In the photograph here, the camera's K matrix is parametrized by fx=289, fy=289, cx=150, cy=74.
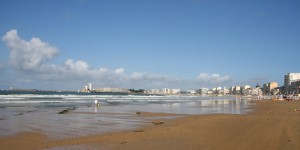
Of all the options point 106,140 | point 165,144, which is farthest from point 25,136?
point 165,144

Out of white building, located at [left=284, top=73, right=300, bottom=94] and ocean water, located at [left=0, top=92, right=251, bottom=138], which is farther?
white building, located at [left=284, top=73, right=300, bottom=94]

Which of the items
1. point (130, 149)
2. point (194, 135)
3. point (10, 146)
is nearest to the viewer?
point (130, 149)

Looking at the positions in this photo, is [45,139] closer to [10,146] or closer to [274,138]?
[10,146]

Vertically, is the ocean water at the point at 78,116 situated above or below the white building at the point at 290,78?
below

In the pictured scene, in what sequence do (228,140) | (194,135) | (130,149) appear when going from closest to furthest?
(130,149)
(228,140)
(194,135)

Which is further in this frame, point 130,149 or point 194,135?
point 194,135

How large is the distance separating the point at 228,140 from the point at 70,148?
5128 mm

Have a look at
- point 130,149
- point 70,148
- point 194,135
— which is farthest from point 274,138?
point 70,148

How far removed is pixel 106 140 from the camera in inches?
394

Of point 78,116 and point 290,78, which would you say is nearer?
point 78,116

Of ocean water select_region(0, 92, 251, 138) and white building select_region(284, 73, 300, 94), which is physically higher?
white building select_region(284, 73, 300, 94)

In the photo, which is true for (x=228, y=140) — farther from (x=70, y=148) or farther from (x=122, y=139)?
(x=70, y=148)

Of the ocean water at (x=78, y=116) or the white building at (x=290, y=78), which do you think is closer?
the ocean water at (x=78, y=116)

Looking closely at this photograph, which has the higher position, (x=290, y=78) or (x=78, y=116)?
(x=290, y=78)
